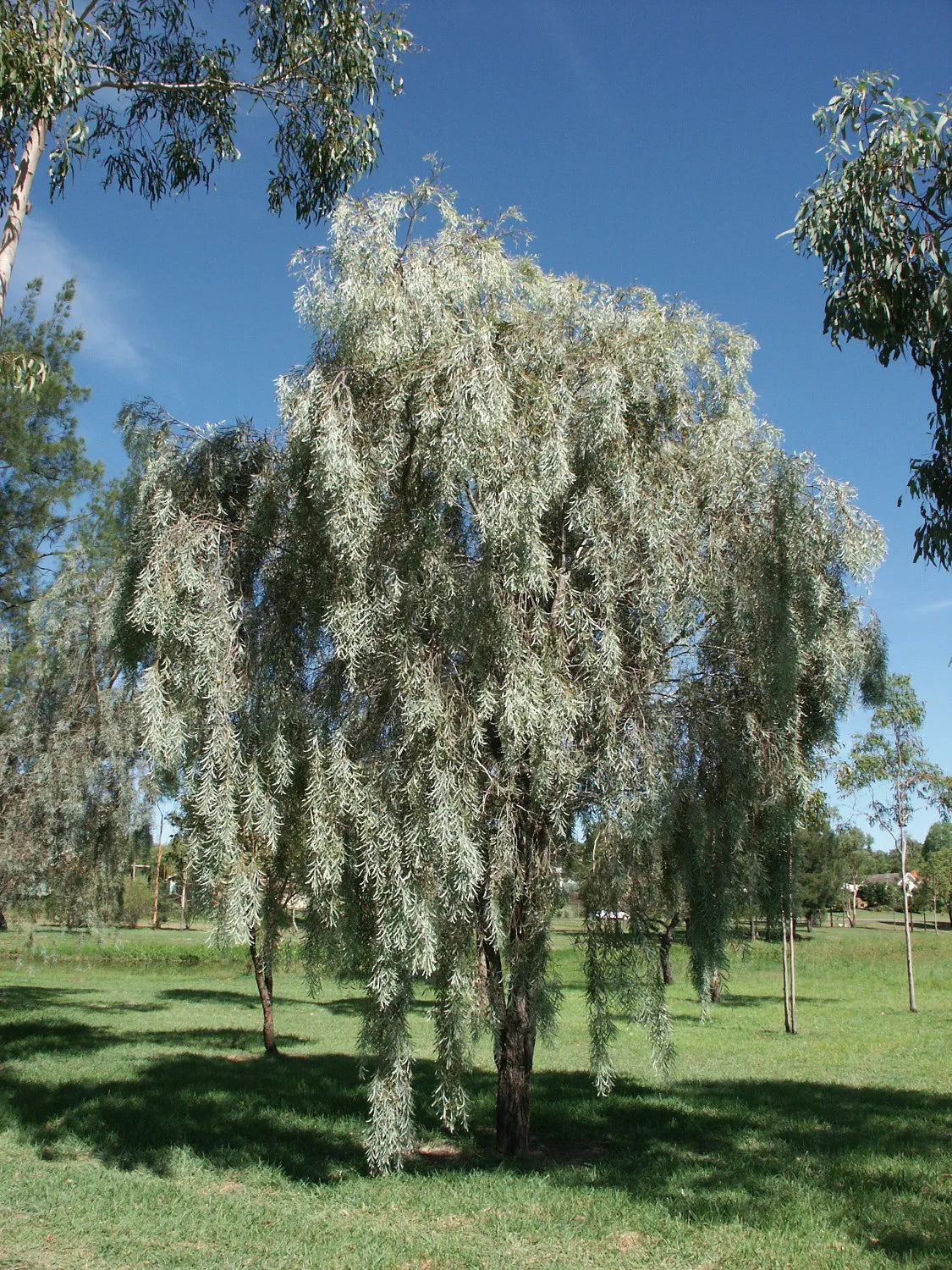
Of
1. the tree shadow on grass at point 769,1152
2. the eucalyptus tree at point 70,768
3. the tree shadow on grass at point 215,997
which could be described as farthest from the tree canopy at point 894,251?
the tree shadow on grass at point 215,997

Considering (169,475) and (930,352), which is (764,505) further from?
(169,475)

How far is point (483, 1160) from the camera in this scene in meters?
7.93

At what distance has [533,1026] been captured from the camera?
778cm

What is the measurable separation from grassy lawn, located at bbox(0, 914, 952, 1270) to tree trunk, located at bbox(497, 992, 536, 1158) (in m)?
0.31

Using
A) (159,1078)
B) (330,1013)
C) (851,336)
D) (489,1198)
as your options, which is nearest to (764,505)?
(851,336)

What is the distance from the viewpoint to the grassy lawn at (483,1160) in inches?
230

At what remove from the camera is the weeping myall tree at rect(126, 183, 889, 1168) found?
6.60 m

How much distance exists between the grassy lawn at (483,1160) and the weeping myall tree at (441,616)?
788 mm

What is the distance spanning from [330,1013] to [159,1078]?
9700 mm

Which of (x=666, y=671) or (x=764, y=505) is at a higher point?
(x=764, y=505)

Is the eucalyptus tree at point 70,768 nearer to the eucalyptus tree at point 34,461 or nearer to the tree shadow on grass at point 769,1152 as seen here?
the eucalyptus tree at point 34,461

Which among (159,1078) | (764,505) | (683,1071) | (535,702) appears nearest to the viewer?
(535,702)

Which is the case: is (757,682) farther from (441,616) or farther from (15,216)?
(15,216)

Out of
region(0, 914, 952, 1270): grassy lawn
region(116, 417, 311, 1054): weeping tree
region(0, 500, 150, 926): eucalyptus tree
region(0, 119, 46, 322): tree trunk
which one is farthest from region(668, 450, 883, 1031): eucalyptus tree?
region(0, 500, 150, 926): eucalyptus tree
